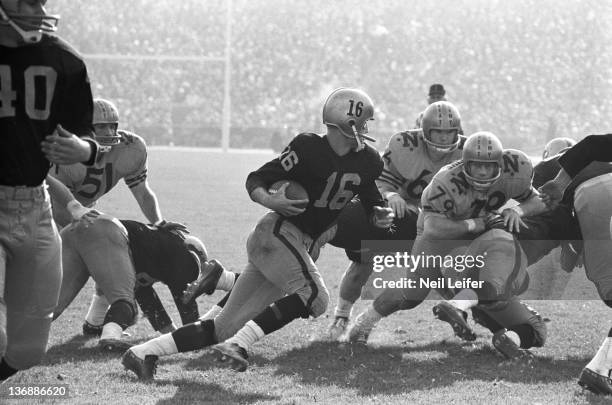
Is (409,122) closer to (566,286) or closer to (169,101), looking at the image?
(169,101)

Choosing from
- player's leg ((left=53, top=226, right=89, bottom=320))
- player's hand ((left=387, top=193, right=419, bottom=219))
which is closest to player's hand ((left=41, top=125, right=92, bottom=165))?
player's leg ((left=53, top=226, right=89, bottom=320))

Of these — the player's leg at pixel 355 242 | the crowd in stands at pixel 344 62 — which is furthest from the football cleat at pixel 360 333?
the crowd in stands at pixel 344 62

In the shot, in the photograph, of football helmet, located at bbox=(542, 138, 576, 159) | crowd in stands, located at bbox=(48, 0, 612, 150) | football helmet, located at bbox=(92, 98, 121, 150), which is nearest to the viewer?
football helmet, located at bbox=(92, 98, 121, 150)

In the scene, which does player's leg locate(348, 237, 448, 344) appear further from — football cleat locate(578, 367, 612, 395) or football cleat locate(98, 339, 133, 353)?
football cleat locate(578, 367, 612, 395)

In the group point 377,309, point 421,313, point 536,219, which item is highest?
point 536,219

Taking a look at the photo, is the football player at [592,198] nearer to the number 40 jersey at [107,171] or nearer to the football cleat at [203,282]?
the football cleat at [203,282]

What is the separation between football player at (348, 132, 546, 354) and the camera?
578 centimetres

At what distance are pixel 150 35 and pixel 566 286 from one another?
31944 mm

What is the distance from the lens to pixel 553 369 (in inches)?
214

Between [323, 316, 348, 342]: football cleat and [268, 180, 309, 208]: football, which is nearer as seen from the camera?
[268, 180, 309, 208]: football

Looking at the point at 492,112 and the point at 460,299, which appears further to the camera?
the point at 492,112

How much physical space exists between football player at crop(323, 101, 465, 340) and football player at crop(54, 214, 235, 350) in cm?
90

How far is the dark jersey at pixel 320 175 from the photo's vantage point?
5219mm

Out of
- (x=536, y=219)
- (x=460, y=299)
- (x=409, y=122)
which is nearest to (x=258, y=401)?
(x=460, y=299)
